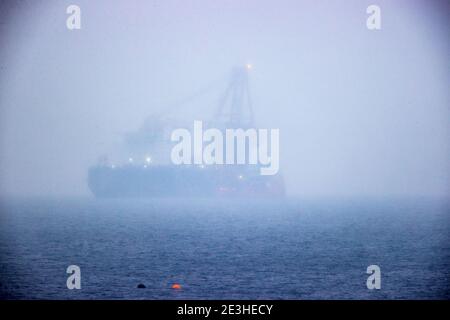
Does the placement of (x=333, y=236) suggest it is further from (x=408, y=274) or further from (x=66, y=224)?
(x=66, y=224)

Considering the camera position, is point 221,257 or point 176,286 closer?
point 176,286

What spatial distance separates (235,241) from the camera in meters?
42.3

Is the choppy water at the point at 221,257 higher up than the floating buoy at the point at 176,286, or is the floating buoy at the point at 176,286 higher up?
the floating buoy at the point at 176,286

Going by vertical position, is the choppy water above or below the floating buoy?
below

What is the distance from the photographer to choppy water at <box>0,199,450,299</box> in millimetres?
23562

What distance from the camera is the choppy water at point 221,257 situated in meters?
23.6

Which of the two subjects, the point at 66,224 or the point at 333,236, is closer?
the point at 333,236

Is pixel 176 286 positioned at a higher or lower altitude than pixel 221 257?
higher

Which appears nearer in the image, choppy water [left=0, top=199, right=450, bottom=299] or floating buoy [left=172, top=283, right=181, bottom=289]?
choppy water [left=0, top=199, right=450, bottom=299]

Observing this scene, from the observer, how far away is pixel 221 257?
109 feet

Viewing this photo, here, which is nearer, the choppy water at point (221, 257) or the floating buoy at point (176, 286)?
the choppy water at point (221, 257)
